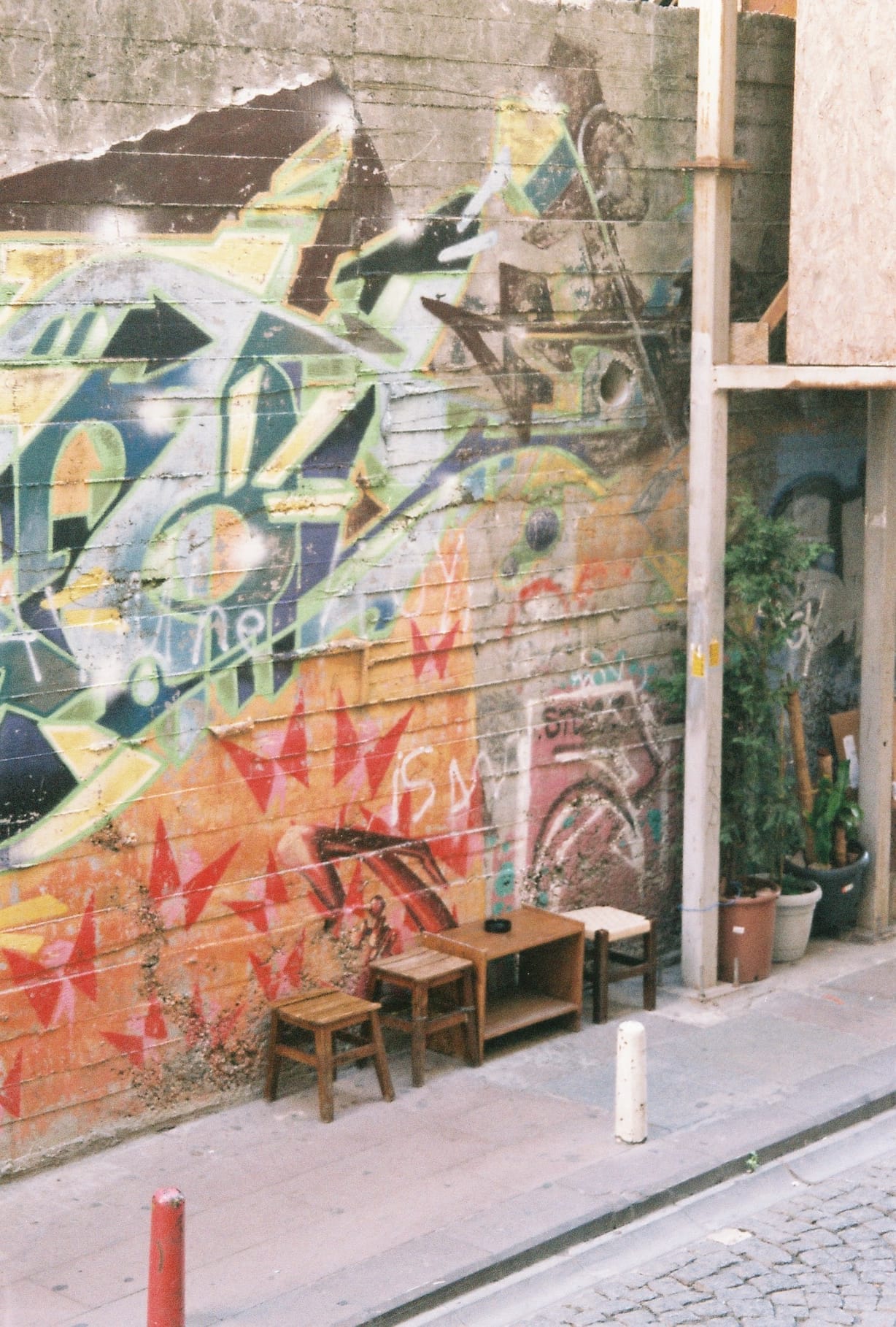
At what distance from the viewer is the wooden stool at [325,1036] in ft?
26.1

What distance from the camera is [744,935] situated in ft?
32.0

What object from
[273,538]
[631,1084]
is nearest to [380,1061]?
[631,1084]

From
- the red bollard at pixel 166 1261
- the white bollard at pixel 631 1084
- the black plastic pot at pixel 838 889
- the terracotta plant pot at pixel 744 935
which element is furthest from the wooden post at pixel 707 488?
the red bollard at pixel 166 1261

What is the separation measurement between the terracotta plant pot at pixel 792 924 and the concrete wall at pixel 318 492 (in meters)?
0.72

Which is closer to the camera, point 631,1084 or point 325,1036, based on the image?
point 631,1084

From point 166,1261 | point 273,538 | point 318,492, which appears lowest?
point 166,1261

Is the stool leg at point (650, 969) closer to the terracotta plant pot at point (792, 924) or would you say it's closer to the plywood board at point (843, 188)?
the terracotta plant pot at point (792, 924)

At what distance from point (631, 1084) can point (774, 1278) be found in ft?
3.71

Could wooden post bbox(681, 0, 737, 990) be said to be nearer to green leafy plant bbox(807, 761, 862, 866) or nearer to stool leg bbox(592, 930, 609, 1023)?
stool leg bbox(592, 930, 609, 1023)

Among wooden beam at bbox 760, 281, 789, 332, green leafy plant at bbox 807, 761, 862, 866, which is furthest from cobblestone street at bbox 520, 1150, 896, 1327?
wooden beam at bbox 760, 281, 789, 332

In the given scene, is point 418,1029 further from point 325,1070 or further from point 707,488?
point 707,488

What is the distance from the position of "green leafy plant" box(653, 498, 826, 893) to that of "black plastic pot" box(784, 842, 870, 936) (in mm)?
319

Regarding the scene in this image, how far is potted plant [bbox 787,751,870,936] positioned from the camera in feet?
34.7

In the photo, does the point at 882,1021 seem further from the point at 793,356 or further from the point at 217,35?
the point at 217,35
